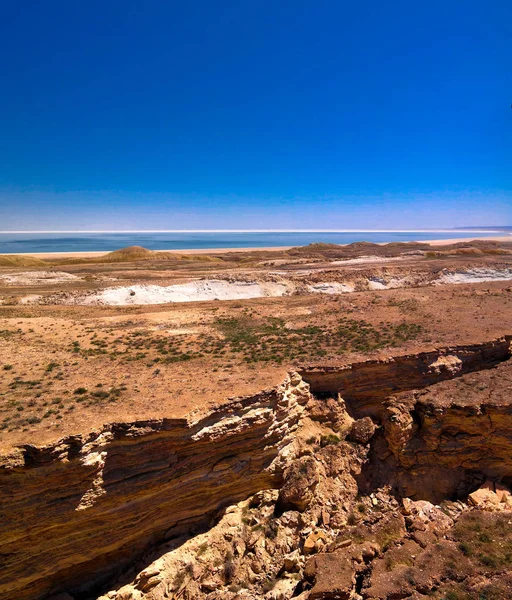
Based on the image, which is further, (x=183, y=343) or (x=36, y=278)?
(x=36, y=278)

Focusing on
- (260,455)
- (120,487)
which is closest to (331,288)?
(260,455)

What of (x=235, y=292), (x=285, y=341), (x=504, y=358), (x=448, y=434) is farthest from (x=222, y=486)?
(x=235, y=292)

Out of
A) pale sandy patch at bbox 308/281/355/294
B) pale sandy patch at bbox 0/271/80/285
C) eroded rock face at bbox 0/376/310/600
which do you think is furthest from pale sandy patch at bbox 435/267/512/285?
pale sandy patch at bbox 0/271/80/285

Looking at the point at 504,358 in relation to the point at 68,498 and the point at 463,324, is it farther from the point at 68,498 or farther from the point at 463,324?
the point at 68,498

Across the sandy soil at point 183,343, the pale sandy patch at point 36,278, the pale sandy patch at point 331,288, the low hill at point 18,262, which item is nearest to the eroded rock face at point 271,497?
the sandy soil at point 183,343

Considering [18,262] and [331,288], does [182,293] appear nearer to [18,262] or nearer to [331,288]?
[331,288]

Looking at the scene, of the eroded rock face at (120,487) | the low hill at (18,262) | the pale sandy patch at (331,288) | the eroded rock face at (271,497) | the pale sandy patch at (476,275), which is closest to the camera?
the eroded rock face at (120,487)

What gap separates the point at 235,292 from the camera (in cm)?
3397

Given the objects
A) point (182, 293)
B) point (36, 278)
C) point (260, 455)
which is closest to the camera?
point (260, 455)

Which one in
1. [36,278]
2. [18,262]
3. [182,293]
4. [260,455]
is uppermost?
[18,262]

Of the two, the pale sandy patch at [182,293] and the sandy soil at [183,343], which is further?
the pale sandy patch at [182,293]

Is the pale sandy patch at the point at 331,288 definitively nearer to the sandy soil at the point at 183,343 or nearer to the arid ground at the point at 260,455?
the sandy soil at the point at 183,343

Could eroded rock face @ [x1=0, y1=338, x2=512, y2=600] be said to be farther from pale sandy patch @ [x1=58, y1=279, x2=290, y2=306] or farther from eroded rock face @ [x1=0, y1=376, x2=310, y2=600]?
pale sandy patch @ [x1=58, y1=279, x2=290, y2=306]

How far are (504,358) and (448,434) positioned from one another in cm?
597
